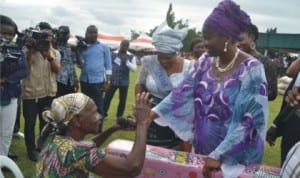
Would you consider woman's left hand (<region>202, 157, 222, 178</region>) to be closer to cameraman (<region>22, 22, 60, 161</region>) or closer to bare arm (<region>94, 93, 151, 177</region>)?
bare arm (<region>94, 93, 151, 177</region>)

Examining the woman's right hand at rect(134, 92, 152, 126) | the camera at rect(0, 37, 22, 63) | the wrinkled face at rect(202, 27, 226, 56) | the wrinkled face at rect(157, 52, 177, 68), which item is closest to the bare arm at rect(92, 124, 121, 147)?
the woman's right hand at rect(134, 92, 152, 126)

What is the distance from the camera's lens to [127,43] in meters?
8.91

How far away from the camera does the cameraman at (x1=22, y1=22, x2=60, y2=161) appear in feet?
17.2

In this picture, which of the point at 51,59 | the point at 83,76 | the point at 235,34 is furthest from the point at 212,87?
the point at 83,76

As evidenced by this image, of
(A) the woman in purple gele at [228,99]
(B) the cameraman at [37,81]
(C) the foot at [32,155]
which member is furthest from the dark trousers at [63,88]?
(A) the woman in purple gele at [228,99]

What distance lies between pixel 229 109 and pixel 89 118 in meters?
0.85

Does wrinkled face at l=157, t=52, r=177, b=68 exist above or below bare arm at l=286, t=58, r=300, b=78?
below

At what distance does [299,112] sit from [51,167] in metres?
1.28

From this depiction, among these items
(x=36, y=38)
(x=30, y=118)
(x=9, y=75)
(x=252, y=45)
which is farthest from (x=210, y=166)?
(x=30, y=118)

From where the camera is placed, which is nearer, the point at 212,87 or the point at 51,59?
the point at 212,87

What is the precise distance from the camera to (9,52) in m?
4.38

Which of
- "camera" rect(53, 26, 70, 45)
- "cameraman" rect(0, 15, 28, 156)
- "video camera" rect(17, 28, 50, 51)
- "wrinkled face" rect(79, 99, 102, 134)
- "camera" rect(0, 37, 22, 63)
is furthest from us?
"camera" rect(53, 26, 70, 45)

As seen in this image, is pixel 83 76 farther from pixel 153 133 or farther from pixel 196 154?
pixel 196 154

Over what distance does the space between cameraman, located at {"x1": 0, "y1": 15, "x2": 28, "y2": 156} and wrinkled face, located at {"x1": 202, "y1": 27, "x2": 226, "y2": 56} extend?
2.25 m
